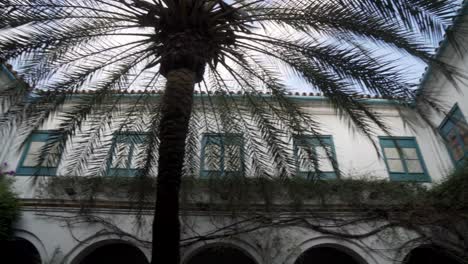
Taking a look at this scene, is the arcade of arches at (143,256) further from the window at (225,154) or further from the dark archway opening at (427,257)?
the window at (225,154)

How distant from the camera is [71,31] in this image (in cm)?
492

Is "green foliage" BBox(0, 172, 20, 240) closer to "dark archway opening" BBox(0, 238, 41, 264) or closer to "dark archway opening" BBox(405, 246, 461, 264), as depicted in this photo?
"dark archway opening" BBox(0, 238, 41, 264)

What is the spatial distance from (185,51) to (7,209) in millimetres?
5364

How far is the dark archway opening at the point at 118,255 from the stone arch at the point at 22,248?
1406 millimetres

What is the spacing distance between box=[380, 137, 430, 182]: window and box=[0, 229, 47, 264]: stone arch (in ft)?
27.9

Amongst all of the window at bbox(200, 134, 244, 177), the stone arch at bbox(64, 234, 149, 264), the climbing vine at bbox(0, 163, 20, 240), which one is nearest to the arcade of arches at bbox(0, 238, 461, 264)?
the stone arch at bbox(64, 234, 149, 264)

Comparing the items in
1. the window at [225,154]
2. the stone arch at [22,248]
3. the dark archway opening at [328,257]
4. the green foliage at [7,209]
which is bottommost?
the dark archway opening at [328,257]

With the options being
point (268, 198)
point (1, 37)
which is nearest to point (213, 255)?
point (268, 198)

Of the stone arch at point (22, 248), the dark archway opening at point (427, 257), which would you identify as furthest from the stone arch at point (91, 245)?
the dark archway opening at point (427, 257)

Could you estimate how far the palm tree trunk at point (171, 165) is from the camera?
355 cm

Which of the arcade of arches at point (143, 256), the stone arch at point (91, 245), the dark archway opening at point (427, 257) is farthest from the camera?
the arcade of arches at point (143, 256)

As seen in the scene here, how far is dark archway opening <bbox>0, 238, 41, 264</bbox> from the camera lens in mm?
A: 7660

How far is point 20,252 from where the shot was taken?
→ 8.01 metres

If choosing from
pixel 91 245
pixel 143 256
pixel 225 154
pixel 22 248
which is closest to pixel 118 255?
pixel 143 256
